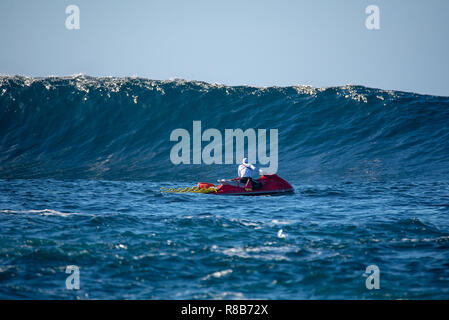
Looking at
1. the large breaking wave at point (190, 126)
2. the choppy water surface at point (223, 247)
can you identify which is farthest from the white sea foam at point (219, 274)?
the large breaking wave at point (190, 126)

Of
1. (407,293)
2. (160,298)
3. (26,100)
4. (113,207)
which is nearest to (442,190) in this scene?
(407,293)

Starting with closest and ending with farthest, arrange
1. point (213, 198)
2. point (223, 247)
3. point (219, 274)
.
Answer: point (219, 274) < point (223, 247) < point (213, 198)

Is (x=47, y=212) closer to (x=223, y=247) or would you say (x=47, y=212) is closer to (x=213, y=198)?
(x=223, y=247)

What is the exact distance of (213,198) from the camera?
46.4ft

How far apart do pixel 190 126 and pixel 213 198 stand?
1190 cm

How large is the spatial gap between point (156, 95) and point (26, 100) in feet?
27.4

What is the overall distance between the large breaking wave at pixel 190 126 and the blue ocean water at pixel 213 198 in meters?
0.11

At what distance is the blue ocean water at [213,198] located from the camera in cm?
685

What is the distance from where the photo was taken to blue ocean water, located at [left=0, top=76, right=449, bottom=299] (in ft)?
22.5

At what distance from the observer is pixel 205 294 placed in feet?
20.6

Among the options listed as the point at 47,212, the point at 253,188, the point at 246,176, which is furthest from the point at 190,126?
the point at 47,212

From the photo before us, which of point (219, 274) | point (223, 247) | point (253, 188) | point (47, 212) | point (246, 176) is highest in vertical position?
point (246, 176)

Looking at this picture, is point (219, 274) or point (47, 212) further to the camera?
point (47, 212)
